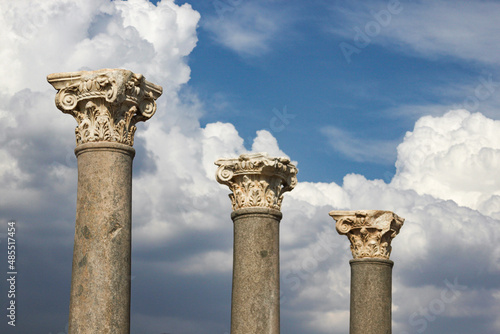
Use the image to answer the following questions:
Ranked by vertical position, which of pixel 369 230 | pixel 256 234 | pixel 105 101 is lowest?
pixel 256 234

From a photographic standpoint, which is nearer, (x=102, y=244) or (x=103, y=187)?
(x=102, y=244)

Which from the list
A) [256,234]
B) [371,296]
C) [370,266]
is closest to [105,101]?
[256,234]

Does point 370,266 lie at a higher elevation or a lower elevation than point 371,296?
higher

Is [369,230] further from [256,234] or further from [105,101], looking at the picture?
[105,101]

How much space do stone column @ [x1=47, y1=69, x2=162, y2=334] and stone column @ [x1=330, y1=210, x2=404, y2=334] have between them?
16089 millimetres

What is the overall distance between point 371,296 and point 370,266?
132cm

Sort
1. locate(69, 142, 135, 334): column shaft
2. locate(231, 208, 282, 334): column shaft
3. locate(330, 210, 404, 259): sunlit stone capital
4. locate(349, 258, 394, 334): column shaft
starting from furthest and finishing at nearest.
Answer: locate(330, 210, 404, 259): sunlit stone capital, locate(349, 258, 394, 334): column shaft, locate(231, 208, 282, 334): column shaft, locate(69, 142, 135, 334): column shaft

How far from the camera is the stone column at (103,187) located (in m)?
18.8

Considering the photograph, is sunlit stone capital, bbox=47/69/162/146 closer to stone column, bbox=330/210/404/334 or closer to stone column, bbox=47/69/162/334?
stone column, bbox=47/69/162/334

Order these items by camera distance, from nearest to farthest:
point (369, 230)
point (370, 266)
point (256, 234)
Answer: point (256, 234) < point (370, 266) < point (369, 230)

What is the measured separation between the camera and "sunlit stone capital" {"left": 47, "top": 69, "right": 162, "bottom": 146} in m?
20.1

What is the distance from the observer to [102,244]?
62.6 feet

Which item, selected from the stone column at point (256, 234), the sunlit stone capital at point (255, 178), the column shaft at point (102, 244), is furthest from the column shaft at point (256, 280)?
the column shaft at point (102, 244)

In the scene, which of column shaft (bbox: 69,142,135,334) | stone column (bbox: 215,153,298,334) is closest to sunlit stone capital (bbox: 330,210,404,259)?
stone column (bbox: 215,153,298,334)
